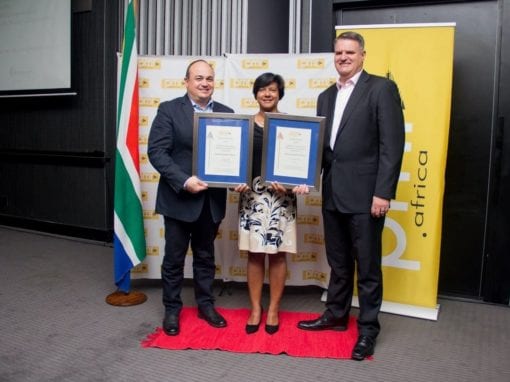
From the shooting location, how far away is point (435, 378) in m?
2.14

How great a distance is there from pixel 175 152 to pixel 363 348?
135cm

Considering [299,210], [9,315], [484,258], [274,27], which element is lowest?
[9,315]

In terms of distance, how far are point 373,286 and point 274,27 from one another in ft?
7.85

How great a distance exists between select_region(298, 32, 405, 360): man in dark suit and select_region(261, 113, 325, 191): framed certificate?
0.28ft

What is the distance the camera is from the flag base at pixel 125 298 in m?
3.03

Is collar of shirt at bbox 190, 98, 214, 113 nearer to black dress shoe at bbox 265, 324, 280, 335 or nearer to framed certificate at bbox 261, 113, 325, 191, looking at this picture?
framed certificate at bbox 261, 113, 325, 191

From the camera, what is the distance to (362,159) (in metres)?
2.32

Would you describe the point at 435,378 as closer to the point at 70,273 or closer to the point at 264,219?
the point at 264,219

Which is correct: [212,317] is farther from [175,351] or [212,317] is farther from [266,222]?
[266,222]

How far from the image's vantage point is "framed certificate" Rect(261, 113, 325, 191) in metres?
2.40

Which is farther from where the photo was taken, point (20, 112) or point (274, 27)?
point (20, 112)

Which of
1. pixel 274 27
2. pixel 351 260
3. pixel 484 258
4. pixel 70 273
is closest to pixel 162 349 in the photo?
pixel 351 260

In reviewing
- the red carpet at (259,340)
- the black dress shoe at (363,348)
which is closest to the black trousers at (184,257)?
the red carpet at (259,340)

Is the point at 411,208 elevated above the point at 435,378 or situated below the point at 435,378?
above
